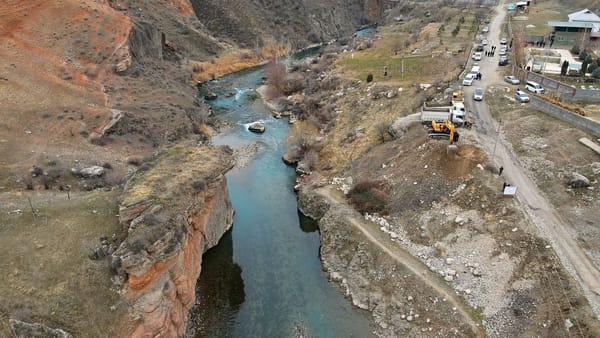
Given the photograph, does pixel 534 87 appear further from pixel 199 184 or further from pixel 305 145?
pixel 199 184

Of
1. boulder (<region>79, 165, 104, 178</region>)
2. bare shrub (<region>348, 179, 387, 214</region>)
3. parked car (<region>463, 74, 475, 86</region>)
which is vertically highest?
boulder (<region>79, 165, 104, 178</region>)

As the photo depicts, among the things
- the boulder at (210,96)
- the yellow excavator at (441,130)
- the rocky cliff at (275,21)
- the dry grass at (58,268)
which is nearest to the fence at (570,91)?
the yellow excavator at (441,130)

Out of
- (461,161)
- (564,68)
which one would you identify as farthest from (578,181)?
(564,68)

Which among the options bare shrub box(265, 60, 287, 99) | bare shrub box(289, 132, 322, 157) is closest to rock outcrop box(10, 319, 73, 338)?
bare shrub box(289, 132, 322, 157)

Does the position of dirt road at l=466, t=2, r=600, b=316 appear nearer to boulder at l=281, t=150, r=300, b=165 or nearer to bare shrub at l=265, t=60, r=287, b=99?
boulder at l=281, t=150, r=300, b=165

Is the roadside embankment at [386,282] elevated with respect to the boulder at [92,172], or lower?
lower

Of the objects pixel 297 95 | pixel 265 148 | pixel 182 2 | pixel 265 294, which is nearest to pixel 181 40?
pixel 182 2

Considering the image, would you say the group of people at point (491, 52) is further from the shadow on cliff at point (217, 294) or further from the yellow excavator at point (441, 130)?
the shadow on cliff at point (217, 294)

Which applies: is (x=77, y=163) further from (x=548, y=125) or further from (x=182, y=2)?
(x=182, y=2)
